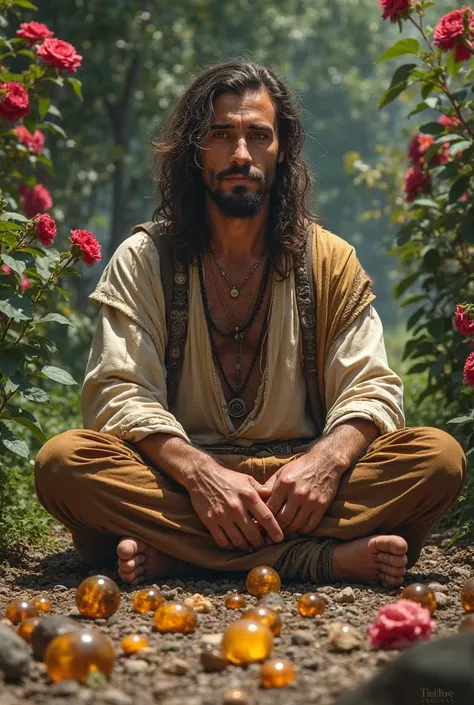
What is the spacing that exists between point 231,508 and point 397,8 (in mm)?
2488

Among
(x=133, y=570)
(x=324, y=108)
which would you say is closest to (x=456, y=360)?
(x=133, y=570)

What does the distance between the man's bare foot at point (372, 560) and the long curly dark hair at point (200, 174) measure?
1212 millimetres

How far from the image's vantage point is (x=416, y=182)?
586 cm

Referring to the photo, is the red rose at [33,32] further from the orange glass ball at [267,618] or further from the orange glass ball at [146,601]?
the orange glass ball at [267,618]

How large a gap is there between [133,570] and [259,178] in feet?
5.51

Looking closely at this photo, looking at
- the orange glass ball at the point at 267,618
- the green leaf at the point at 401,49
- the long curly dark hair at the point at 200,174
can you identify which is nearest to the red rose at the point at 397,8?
the green leaf at the point at 401,49

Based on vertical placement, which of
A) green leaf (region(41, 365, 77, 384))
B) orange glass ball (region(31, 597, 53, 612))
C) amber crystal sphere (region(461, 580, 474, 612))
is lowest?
orange glass ball (region(31, 597, 53, 612))

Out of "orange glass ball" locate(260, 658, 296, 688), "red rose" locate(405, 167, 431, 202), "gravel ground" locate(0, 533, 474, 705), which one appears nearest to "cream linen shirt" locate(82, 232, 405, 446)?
"gravel ground" locate(0, 533, 474, 705)

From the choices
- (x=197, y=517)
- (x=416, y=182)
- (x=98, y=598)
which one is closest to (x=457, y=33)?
(x=416, y=182)

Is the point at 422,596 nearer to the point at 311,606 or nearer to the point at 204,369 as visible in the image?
the point at 311,606

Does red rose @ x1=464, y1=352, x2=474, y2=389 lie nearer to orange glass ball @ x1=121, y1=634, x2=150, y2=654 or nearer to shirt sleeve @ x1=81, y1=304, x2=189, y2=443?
shirt sleeve @ x1=81, y1=304, x2=189, y2=443

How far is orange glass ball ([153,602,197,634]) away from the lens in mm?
3240

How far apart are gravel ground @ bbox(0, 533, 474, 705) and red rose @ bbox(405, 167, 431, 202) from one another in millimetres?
2072

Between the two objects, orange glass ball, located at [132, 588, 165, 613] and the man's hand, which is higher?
the man's hand
